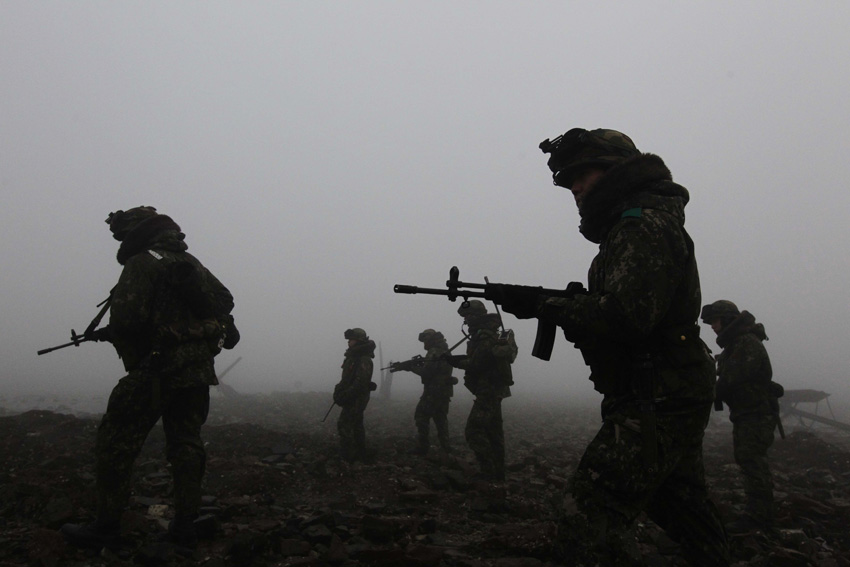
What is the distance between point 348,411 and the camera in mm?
8352

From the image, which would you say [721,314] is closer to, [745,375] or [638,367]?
[745,375]

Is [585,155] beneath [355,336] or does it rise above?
above

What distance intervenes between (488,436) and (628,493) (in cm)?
537

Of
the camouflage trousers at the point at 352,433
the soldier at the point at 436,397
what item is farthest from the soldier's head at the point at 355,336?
the soldier at the point at 436,397

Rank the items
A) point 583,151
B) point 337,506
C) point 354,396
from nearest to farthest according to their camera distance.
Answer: point 583,151 < point 337,506 < point 354,396

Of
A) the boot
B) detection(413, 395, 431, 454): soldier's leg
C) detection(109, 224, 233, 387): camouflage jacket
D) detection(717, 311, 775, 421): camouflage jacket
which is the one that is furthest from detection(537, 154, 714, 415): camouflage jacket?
detection(413, 395, 431, 454): soldier's leg

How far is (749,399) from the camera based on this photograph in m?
5.77

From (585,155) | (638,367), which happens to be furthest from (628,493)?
(585,155)

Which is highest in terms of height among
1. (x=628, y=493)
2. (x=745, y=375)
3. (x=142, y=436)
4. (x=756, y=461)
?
(x=745, y=375)

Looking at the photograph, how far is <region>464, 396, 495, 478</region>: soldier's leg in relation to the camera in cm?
692

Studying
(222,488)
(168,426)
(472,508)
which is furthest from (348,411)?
(168,426)

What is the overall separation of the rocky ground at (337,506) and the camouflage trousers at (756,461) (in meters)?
0.26

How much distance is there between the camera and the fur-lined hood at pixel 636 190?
2.34 m

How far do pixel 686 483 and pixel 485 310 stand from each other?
255 inches
